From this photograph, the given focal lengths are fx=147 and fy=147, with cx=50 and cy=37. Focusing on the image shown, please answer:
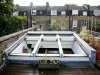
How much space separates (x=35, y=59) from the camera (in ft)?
13.6

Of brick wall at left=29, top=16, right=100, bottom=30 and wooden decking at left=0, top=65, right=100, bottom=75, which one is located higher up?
brick wall at left=29, top=16, right=100, bottom=30

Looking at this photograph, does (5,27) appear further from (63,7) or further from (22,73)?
(63,7)

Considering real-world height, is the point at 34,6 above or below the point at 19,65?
above

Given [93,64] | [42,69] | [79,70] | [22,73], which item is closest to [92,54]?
[93,64]

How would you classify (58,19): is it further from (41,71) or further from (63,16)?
(41,71)

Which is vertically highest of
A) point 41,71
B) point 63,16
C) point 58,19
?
point 63,16

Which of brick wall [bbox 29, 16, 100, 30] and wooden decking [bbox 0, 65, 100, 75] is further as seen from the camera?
brick wall [bbox 29, 16, 100, 30]

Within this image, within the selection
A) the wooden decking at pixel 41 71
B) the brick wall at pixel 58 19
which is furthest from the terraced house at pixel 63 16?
the wooden decking at pixel 41 71

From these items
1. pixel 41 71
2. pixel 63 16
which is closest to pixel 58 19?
pixel 63 16

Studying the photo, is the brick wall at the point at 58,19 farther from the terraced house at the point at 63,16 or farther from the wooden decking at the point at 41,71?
the wooden decking at the point at 41,71

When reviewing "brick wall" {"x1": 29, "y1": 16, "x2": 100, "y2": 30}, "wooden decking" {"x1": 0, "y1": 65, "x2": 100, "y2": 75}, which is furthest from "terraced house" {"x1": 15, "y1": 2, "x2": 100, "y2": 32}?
"wooden decking" {"x1": 0, "y1": 65, "x2": 100, "y2": 75}

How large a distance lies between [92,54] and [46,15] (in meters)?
27.9

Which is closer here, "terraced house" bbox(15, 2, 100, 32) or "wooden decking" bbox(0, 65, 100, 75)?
"wooden decking" bbox(0, 65, 100, 75)

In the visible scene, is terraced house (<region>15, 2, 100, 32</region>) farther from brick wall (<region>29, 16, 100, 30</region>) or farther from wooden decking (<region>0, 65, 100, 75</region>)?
wooden decking (<region>0, 65, 100, 75</region>)
